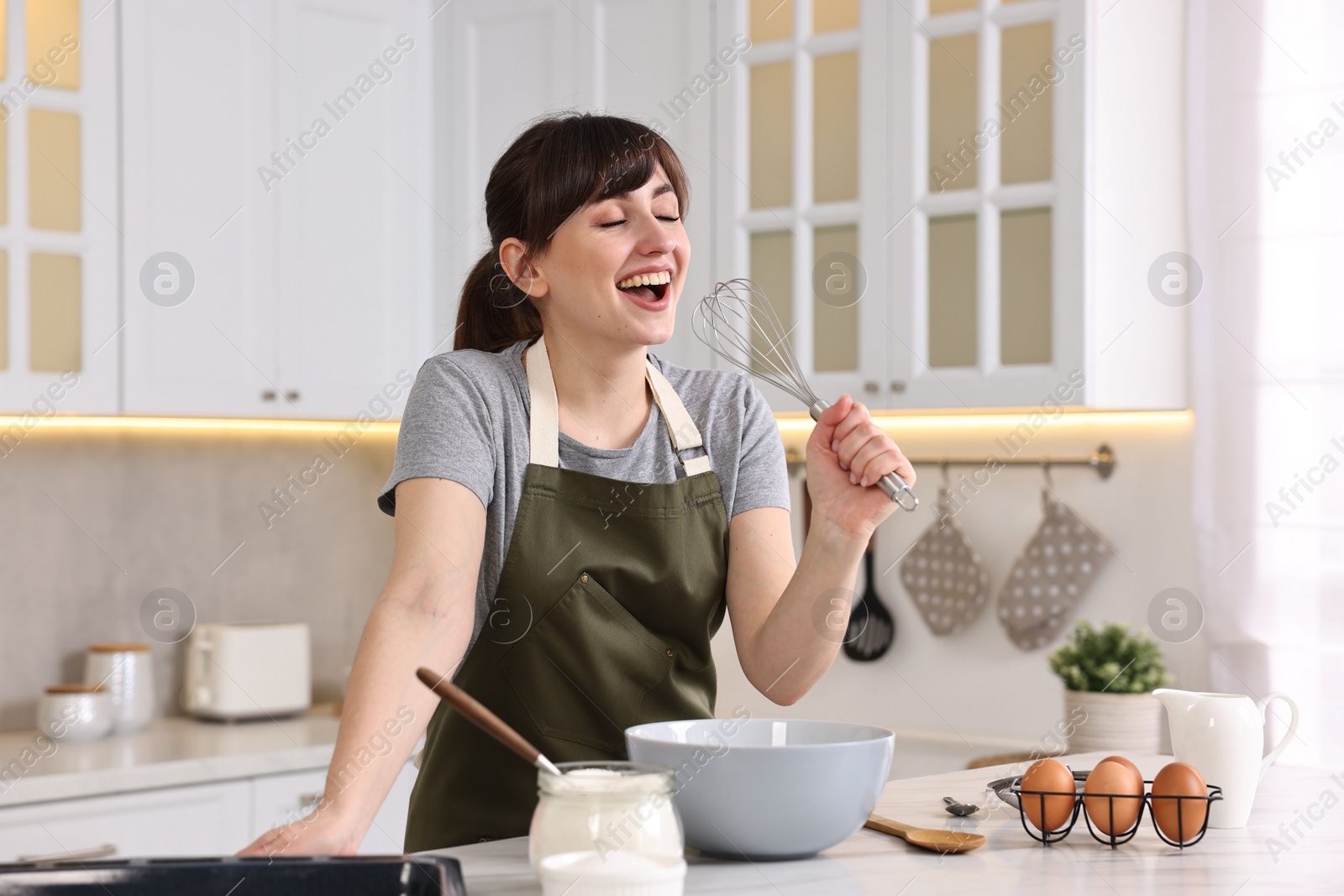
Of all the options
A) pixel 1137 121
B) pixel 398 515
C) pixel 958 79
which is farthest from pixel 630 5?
pixel 398 515

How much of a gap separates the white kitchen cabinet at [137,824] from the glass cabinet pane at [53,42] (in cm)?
125

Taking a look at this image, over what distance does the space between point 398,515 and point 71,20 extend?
164 centimetres

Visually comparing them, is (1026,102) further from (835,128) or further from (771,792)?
(771,792)

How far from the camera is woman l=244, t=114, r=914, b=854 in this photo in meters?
1.27

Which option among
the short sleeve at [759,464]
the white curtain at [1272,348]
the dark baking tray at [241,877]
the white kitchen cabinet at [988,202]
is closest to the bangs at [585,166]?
the short sleeve at [759,464]

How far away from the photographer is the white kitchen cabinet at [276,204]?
8.08 ft

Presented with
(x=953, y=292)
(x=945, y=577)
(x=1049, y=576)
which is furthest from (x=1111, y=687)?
(x=953, y=292)

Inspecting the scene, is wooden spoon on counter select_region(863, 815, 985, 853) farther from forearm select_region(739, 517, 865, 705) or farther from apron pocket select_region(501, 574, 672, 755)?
apron pocket select_region(501, 574, 672, 755)

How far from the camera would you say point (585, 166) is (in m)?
1.37

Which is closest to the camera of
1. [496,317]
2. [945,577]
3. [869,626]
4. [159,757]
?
[496,317]

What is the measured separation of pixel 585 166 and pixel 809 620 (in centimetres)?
51

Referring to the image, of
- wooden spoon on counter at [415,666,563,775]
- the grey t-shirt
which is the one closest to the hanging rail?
the grey t-shirt

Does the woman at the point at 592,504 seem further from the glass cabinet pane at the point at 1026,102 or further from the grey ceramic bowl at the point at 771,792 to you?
the glass cabinet pane at the point at 1026,102

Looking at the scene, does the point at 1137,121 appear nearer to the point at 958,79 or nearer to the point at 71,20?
the point at 958,79
